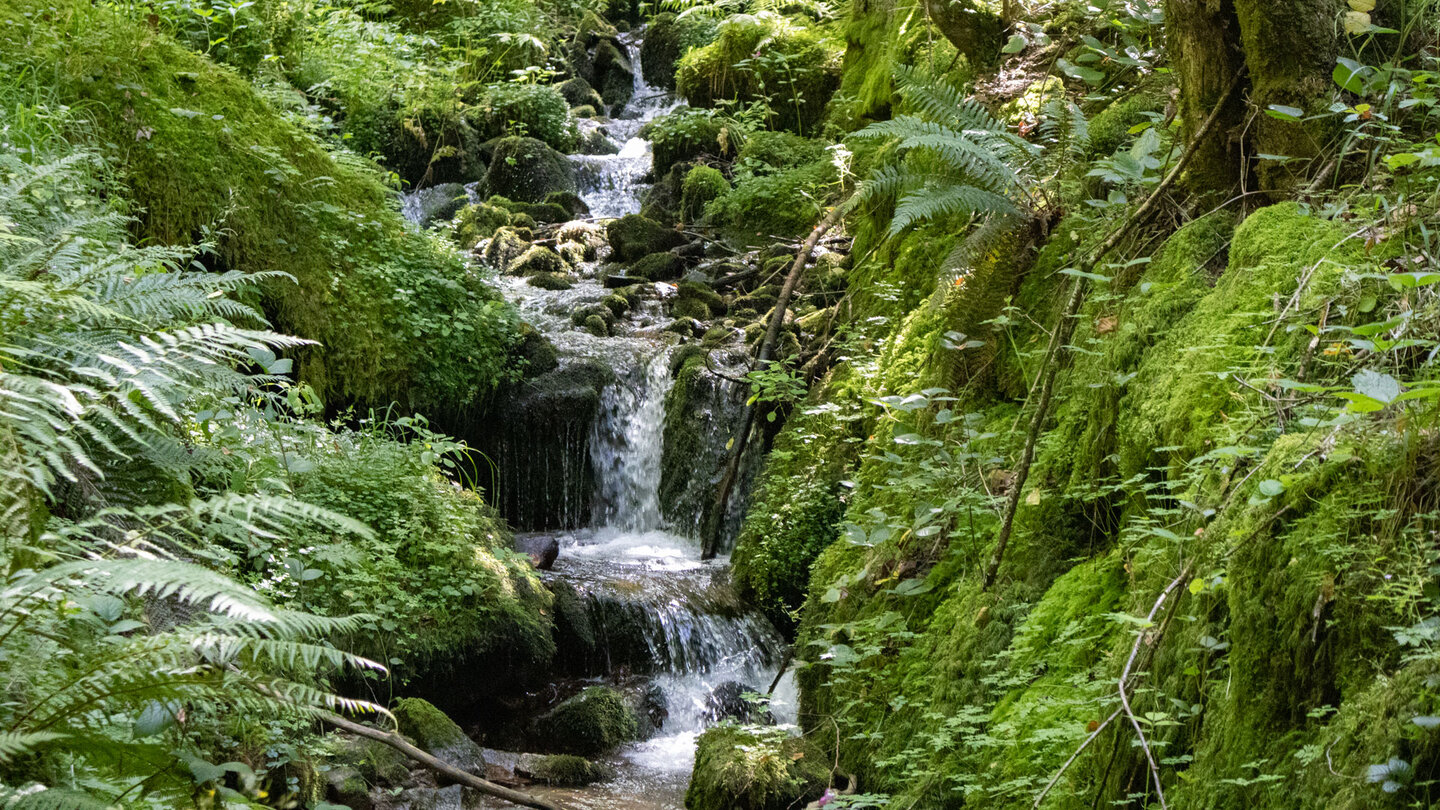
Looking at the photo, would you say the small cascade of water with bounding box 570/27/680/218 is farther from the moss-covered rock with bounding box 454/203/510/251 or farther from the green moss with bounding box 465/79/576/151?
the moss-covered rock with bounding box 454/203/510/251

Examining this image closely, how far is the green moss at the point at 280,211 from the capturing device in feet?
18.7

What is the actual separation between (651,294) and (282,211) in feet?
14.7

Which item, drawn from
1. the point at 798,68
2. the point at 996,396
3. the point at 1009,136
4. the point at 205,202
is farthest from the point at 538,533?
the point at 798,68

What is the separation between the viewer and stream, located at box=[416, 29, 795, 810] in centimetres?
557

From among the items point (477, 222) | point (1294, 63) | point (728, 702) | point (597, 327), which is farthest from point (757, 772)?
point (477, 222)

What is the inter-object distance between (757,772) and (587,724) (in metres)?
1.77

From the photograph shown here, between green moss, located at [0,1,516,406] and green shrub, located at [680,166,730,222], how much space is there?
156 inches

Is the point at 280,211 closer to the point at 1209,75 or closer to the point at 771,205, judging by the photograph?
the point at 771,205

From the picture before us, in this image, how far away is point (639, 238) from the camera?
11188 mm

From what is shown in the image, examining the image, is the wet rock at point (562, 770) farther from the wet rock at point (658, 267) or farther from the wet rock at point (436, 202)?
the wet rock at point (436, 202)

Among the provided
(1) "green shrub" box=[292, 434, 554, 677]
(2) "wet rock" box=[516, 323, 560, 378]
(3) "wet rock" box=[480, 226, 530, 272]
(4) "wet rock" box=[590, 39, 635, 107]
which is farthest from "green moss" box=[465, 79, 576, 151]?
(1) "green shrub" box=[292, 434, 554, 677]

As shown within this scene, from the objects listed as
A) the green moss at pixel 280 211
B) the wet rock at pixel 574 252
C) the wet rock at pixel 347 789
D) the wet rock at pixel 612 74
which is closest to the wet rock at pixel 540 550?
the green moss at pixel 280 211

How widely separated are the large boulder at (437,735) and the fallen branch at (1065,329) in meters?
2.93

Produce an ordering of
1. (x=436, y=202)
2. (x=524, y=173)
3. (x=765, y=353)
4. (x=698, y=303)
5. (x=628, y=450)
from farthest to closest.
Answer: (x=524, y=173) < (x=436, y=202) < (x=698, y=303) < (x=628, y=450) < (x=765, y=353)
